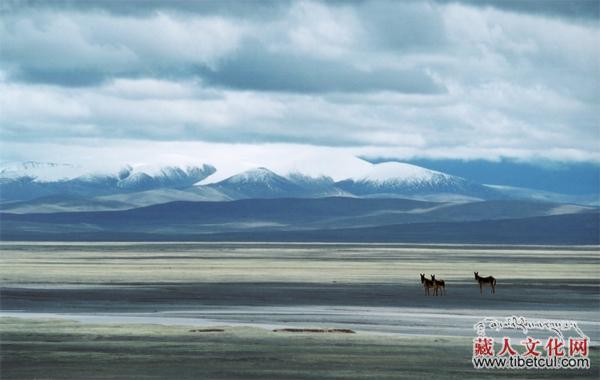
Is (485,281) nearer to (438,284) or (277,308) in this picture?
(438,284)

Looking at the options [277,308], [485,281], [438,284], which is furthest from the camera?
[485,281]

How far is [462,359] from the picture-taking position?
90.5 ft

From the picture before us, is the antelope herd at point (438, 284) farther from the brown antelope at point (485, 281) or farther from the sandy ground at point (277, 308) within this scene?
the sandy ground at point (277, 308)

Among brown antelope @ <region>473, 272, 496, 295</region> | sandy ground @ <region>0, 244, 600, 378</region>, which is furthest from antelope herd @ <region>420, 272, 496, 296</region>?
sandy ground @ <region>0, 244, 600, 378</region>

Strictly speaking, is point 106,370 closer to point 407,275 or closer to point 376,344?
point 376,344

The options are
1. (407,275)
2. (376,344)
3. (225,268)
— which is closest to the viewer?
(376,344)

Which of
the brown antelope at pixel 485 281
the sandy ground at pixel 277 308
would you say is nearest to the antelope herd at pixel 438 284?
the brown antelope at pixel 485 281

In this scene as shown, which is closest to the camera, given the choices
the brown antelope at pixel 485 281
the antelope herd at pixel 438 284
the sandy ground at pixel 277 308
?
the sandy ground at pixel 277 308

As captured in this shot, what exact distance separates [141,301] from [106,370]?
17394 mm

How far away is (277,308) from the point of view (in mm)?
40719

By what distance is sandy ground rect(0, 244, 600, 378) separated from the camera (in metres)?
28.7

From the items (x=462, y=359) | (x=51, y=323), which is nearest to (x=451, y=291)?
(x=51, y=323)

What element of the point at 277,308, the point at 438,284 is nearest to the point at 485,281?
the point at 438,284

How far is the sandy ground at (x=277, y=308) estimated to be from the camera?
28672 millimetres
